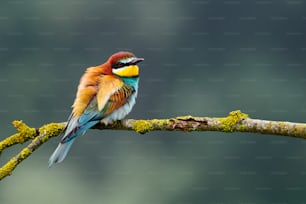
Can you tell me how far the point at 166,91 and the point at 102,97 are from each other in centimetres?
2320

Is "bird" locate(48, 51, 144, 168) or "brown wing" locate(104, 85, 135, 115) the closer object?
"bird" locate(48, 51, 144, 168)

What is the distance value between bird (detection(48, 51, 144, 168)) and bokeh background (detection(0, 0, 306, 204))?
15.0 meters

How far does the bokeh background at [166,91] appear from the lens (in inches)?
840

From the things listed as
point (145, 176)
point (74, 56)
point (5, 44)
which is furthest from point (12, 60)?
point (145, 176)

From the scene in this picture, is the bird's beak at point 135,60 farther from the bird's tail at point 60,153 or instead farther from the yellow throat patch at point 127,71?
the bird's tail at point 60,153

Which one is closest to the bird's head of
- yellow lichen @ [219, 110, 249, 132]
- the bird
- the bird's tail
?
the bird

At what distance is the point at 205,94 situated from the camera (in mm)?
24781

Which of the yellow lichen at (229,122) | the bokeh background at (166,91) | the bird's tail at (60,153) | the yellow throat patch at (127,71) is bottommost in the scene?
the bokeh background at (166,91)

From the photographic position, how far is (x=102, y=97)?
2.93m

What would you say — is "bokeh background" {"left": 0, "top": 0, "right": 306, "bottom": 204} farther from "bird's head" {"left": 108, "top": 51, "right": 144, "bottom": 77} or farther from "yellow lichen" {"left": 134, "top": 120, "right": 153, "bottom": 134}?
"yellow lichen" {"left": 134, "top": 120, "right": 153, "bottom": 134}

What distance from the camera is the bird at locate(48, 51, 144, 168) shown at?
9.18ft

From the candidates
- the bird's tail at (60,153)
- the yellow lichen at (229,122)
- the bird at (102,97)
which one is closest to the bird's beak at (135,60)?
the bird at (102,97)

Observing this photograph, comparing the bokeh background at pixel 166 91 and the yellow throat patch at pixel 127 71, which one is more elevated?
the yellow throat patch at pixel 127 71

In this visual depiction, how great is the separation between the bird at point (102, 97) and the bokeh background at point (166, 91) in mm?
14992
